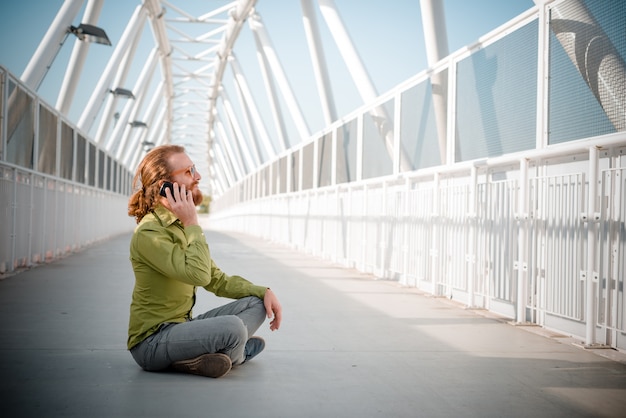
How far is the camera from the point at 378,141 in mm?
12383

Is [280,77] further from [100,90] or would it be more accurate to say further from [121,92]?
[100,90]

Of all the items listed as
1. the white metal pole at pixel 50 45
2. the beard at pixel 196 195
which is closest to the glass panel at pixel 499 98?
the beard at pixel 196 195

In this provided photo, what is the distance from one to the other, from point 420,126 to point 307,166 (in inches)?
405

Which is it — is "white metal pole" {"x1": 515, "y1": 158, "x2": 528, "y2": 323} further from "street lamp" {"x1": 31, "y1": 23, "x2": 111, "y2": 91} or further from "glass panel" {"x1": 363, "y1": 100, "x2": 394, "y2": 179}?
"street lamp" {"x1": 31, "y1": 23, "x2": 111, "y2": 91}

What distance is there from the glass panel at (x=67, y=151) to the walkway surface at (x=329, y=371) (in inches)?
325

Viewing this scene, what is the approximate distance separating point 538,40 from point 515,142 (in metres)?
1.01

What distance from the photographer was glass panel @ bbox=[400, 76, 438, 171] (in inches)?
371

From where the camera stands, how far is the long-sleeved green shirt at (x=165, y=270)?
3.64 metres

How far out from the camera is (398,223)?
1077cm

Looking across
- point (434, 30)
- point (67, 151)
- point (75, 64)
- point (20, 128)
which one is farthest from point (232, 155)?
point (20, 128)

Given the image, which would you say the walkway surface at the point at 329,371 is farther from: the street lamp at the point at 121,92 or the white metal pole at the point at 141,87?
the white metal pole at the point at 141,87

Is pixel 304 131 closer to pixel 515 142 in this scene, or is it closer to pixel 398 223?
pixel 398 223

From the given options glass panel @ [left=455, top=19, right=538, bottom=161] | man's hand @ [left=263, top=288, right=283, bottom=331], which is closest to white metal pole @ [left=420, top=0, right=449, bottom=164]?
glass panel @ [left=455, top=19, right=538, bottom=161]

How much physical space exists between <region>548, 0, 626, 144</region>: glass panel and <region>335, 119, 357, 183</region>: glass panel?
27.0ft
